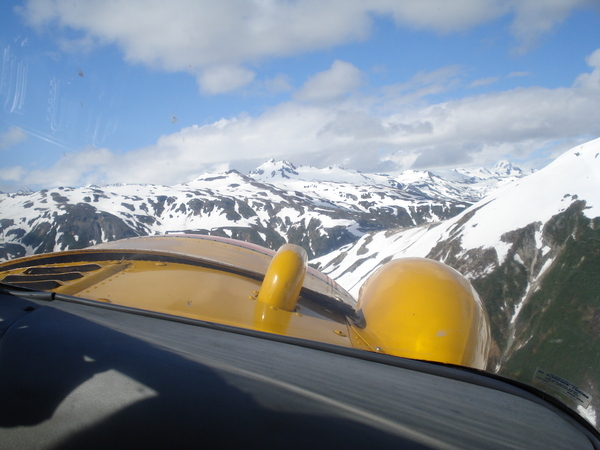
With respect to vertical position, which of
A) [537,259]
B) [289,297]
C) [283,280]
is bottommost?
[289,297]

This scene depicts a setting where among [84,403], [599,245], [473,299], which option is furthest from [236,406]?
[599,245]

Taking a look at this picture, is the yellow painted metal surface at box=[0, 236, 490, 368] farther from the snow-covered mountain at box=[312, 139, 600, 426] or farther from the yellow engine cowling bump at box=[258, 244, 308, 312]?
the snow-covered mountain at box=[312, 139, 600, 426]

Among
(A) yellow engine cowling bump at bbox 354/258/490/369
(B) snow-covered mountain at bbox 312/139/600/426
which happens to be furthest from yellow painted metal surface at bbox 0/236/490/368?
(B) snow-covered mountain at bbox 312/139/600/426

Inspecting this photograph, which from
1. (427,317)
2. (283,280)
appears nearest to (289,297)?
(283,280)

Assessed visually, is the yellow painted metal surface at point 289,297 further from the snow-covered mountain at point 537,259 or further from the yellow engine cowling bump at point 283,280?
the snow-covered mountain at point 537,259

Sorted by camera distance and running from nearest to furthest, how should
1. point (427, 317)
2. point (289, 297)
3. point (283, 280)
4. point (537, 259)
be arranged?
1. point (427, 317)
2. point (283, 280)
3. point (289, 297)
4. point (537, 259)

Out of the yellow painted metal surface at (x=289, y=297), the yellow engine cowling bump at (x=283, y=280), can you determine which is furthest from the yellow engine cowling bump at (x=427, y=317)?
Answer: the yellow engine cowling bump at (x=283, y=280)

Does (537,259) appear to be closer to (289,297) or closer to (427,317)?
(427,317)

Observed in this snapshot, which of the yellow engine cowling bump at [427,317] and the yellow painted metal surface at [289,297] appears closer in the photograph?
the yellow engine cowling bump at [427,317]
